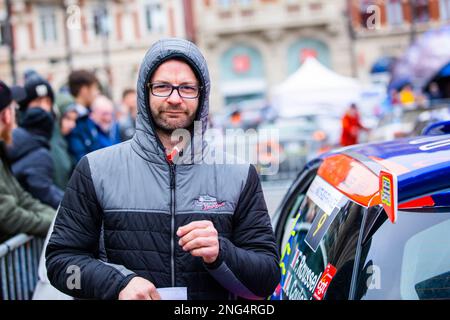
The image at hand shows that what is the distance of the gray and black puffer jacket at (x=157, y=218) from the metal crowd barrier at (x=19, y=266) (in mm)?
1638

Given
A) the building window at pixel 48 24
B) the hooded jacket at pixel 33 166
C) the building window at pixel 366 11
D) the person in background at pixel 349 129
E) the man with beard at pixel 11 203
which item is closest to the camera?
the man with beard at pixel 11 203

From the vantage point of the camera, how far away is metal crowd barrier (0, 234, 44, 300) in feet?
11.5

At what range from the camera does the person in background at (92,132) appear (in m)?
5.37

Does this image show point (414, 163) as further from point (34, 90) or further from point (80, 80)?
point (80, 80)

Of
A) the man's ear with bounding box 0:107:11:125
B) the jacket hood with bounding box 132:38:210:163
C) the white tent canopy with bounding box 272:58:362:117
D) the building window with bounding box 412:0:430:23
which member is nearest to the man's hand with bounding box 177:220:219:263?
the jacket hood with bounding box 132:38:210:163

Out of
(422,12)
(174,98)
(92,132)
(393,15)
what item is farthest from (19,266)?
(422,12)

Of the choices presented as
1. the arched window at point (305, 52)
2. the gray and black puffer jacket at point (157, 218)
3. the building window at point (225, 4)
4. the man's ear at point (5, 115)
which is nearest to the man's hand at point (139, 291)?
the gray and black puffer jacket at point (157, 218)

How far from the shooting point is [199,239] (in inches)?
67.3

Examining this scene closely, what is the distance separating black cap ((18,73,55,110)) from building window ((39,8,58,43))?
31516mm

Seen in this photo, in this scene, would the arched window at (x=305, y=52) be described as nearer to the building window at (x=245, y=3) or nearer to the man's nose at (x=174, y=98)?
the building window at (x=245, y=3)

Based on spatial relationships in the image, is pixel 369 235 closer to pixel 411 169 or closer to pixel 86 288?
pixel 411 169

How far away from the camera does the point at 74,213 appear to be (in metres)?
1.93

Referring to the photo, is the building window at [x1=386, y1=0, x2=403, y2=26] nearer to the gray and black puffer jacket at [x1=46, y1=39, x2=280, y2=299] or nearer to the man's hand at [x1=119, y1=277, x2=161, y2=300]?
the gray and black puffer jacket at [x1=46, y1=39, x2=280, y2=299]

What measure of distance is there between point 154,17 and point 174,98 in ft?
114
